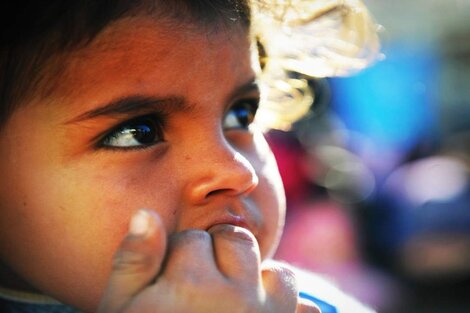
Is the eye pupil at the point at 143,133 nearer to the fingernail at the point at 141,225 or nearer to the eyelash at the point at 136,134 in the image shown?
the eyelash at the point at 136,134

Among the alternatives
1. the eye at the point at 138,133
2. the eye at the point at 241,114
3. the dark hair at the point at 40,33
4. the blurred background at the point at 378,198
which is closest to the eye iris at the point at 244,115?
the eye at the point at 241,114

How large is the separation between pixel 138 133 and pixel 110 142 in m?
0.08

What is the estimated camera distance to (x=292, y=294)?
144 centimetres

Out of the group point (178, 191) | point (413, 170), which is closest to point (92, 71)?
point (178, 191)

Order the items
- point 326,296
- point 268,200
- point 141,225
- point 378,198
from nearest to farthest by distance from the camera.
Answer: point 141,225 < point 268,200 < point 326,296 < point 378,198

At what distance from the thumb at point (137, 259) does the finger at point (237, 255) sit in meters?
0.15

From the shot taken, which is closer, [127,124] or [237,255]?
[237,255]

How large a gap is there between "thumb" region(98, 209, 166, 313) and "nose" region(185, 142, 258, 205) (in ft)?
1.11

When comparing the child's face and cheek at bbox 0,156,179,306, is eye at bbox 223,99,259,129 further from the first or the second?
cheek at bbox 0,156,179,306

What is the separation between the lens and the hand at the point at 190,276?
1.22 metres

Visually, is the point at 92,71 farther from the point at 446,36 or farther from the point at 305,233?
the point at 446,36

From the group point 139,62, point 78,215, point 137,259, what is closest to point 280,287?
point 137,259

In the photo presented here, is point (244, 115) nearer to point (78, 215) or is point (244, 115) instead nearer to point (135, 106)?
point (135, 106)

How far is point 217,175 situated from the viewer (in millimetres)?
1591
